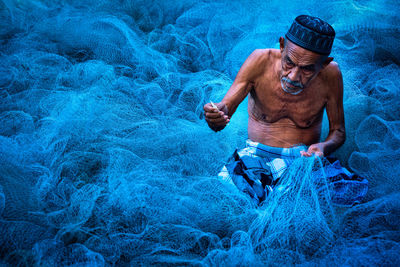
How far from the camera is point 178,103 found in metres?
2.59

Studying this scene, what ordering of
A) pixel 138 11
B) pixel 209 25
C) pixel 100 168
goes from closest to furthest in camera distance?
pixel 100 168 < pixel 209 25 < pixel 138 11

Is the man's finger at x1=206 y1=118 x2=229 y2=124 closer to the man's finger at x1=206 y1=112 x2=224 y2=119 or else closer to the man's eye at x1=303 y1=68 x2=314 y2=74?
the man's finger at x1=206 y1=112 x2=224 y2=119

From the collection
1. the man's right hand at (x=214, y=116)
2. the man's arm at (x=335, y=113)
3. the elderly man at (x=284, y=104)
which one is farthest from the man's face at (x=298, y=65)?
the man's right hand at (x=214, y=116)

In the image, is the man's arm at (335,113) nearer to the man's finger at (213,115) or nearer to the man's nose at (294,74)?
the man's nose at (294,74)

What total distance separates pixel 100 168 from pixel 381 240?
4.74ft

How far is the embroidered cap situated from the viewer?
5.77ft

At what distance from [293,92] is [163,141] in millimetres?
818

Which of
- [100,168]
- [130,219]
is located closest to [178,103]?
[100,168]

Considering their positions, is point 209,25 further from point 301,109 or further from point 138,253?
point 138,253

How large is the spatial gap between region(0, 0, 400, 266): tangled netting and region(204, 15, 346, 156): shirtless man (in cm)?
26

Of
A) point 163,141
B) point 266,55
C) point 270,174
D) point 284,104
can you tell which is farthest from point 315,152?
point 163,141

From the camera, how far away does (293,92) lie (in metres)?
2.00

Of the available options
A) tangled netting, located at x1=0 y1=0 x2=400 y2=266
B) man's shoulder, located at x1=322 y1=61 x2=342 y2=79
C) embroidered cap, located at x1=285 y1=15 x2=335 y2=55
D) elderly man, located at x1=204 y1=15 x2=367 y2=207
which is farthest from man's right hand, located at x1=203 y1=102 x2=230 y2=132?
man's shoulder, located at x1=322 y1=61 x2=342 y2=79

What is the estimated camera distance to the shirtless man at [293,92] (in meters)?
1.80
